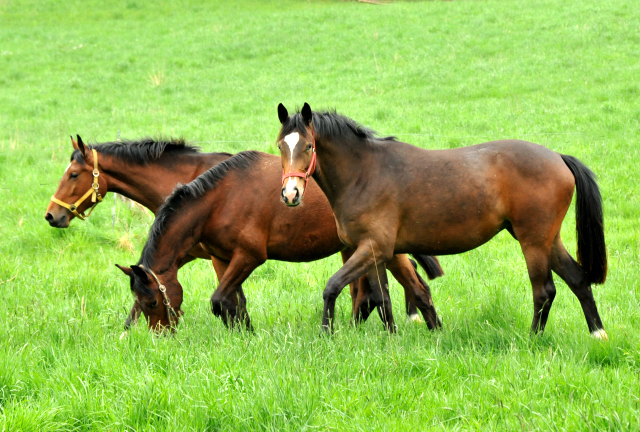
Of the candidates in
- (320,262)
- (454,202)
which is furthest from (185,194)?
(320,262)

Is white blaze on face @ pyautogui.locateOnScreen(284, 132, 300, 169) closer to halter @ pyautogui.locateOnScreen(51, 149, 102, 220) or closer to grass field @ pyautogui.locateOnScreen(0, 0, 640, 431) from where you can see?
grass field @ pyautogui.locateOnScreen(0, 0, 640, 431)

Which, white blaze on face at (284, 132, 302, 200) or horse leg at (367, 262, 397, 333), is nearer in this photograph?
white blaze on face at (284, 132, 302, 200)

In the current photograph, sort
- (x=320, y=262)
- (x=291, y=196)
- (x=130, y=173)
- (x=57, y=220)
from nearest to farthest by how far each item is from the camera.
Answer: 1. (x=291, y=196)
2. (x=57, y=220)
3. (x=130, y=173)
4. (x=320, y=262)

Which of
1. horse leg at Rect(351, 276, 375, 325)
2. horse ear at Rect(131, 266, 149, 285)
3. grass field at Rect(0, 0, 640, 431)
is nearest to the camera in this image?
grass field at Rect(0, 0, 640, 431)

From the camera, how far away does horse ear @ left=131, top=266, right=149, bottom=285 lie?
5324 millimetres

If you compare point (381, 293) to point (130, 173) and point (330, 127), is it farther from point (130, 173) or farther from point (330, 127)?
point (130, 173)

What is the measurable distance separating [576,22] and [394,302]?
1868 centimetres

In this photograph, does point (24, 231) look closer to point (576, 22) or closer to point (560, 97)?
point (560, 97)

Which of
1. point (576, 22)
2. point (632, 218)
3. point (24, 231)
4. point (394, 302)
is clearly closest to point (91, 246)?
point (24, 231)

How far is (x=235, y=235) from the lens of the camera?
604 cm

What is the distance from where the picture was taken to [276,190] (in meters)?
6.32

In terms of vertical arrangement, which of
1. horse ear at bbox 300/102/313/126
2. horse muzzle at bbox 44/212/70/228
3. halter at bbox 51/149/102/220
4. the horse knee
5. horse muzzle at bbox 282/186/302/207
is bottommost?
the horse knee

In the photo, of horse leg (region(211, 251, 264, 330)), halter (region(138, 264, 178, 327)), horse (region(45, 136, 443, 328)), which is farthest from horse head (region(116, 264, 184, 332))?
horse (region(45, 136, 443, 328))

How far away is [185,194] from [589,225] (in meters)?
3.65
